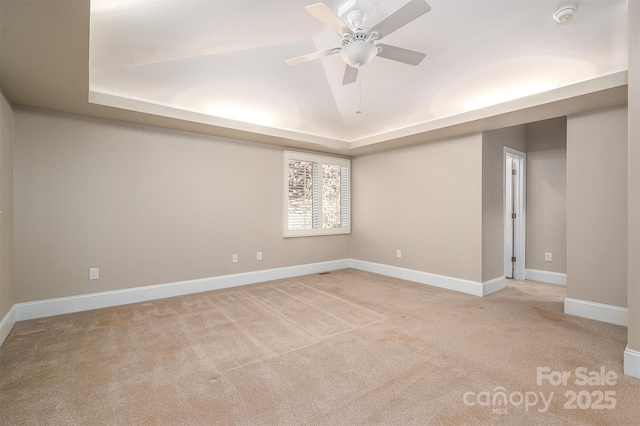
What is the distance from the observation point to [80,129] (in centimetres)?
354

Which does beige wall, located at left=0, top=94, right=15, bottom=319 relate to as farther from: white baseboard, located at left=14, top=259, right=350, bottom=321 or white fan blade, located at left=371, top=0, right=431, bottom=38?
white fan blade, located at left=371, top=0, right=431, bottom=38

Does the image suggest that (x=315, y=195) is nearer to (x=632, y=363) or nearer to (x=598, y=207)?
(x=598, y=207)

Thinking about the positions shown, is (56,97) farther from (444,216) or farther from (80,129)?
(444,216)

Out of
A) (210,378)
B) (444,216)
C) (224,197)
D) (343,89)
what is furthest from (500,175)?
(210,378)

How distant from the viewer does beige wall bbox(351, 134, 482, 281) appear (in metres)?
4.30

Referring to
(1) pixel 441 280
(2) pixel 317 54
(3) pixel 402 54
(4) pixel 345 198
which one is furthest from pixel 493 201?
(2) pixel 317 54

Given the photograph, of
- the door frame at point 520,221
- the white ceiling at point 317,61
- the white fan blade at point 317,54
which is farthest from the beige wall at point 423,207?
the white fan blade at point 317,54

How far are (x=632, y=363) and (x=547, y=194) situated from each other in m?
3.43

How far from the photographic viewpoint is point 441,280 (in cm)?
461

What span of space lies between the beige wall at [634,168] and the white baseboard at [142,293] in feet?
13.8

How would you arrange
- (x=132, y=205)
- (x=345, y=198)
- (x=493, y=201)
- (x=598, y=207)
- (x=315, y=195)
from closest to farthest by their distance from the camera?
(x=598, y=207) < (x=132, y=205) < (x=493, y=201) < (x=315, y=195) < (x=345, y=198)

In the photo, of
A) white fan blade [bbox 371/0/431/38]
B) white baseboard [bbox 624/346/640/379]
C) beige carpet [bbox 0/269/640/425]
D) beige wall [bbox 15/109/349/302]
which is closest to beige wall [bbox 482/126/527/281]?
beige carpet [bbox 0/269/640/425]

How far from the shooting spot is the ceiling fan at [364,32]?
1954 millimetres

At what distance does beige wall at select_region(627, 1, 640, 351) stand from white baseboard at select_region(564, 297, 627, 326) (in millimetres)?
1338
